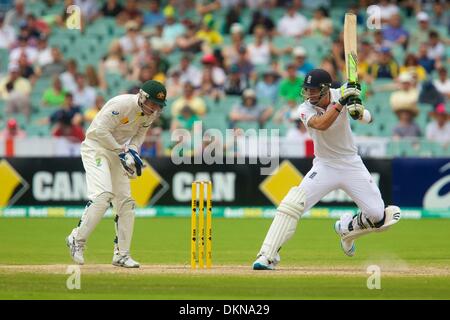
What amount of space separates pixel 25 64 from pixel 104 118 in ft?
35.0

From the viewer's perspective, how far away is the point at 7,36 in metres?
21.9

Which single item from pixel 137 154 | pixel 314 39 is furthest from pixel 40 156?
pixel 137 154

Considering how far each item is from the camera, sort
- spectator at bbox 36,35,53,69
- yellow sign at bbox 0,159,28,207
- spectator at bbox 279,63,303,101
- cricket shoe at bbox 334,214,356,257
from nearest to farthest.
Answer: cricket shoe at bbox 334,214,356,257 < yellow sign at bbox 0,159,28,207 < spectator at bbox 279,63,303,101 < spectator at bbox 36,35,53,69

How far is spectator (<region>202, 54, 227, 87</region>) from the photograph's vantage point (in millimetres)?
20344

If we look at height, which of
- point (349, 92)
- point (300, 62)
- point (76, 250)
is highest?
point (300, 62)

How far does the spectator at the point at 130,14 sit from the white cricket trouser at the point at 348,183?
1199cm

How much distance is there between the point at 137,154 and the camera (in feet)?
35.2

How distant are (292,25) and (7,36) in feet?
19.3

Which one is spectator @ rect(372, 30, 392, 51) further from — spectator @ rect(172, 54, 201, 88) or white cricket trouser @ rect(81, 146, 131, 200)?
white cricket trouser @ rect(81, 146, 131, 200)

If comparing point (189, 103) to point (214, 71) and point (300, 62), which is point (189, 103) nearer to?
point (214, 71)

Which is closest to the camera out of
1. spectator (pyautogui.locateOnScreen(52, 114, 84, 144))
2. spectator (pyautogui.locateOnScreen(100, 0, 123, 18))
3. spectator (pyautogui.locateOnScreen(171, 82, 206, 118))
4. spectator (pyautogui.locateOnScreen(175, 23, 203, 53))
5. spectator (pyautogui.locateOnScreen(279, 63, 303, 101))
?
spectator (pyautogui.locateOnScreen(52, 114, 84, 144))

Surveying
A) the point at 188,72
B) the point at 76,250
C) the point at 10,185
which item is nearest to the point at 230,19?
the point at 188,72

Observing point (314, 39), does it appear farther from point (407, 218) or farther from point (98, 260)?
point (98, 260)

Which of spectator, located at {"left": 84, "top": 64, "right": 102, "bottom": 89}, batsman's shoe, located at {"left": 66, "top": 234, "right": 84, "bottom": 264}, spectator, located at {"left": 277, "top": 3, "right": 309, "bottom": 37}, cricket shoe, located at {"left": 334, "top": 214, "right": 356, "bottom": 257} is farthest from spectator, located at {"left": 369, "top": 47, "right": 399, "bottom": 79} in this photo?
batsman's shoe, located at {"left": 66, "top": 234, "right": 84, "bottom": 264}
